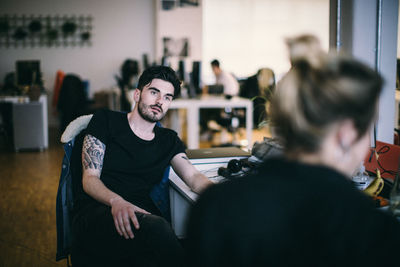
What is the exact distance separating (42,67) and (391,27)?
7.51 metres

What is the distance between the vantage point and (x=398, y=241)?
71 cm

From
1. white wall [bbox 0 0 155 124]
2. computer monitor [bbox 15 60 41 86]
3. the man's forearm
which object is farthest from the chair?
white wall [bbox 0 0 155 124]

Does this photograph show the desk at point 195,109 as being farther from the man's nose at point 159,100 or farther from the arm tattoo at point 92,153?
the arm tattoo at point 92,153

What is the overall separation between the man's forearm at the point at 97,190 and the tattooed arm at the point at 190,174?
315 millimetres

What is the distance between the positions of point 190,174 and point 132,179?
27 cm

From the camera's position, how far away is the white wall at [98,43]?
26.5 ft

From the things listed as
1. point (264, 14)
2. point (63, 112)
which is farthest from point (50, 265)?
point (264, 14)

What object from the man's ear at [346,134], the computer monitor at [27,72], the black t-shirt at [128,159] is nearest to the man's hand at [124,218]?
the black t-shirt at [128,159]

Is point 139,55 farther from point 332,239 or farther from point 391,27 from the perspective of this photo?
point 332,239

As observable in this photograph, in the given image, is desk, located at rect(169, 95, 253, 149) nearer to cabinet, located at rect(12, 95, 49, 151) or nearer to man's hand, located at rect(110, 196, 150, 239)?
cabinet, located at rect(12, 95, 49, 151)

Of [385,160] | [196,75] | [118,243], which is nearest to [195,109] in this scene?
[196,75]

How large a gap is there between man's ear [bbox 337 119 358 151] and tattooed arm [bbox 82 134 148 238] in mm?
853

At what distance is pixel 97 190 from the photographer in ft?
5.28

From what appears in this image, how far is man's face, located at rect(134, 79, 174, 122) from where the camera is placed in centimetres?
188
